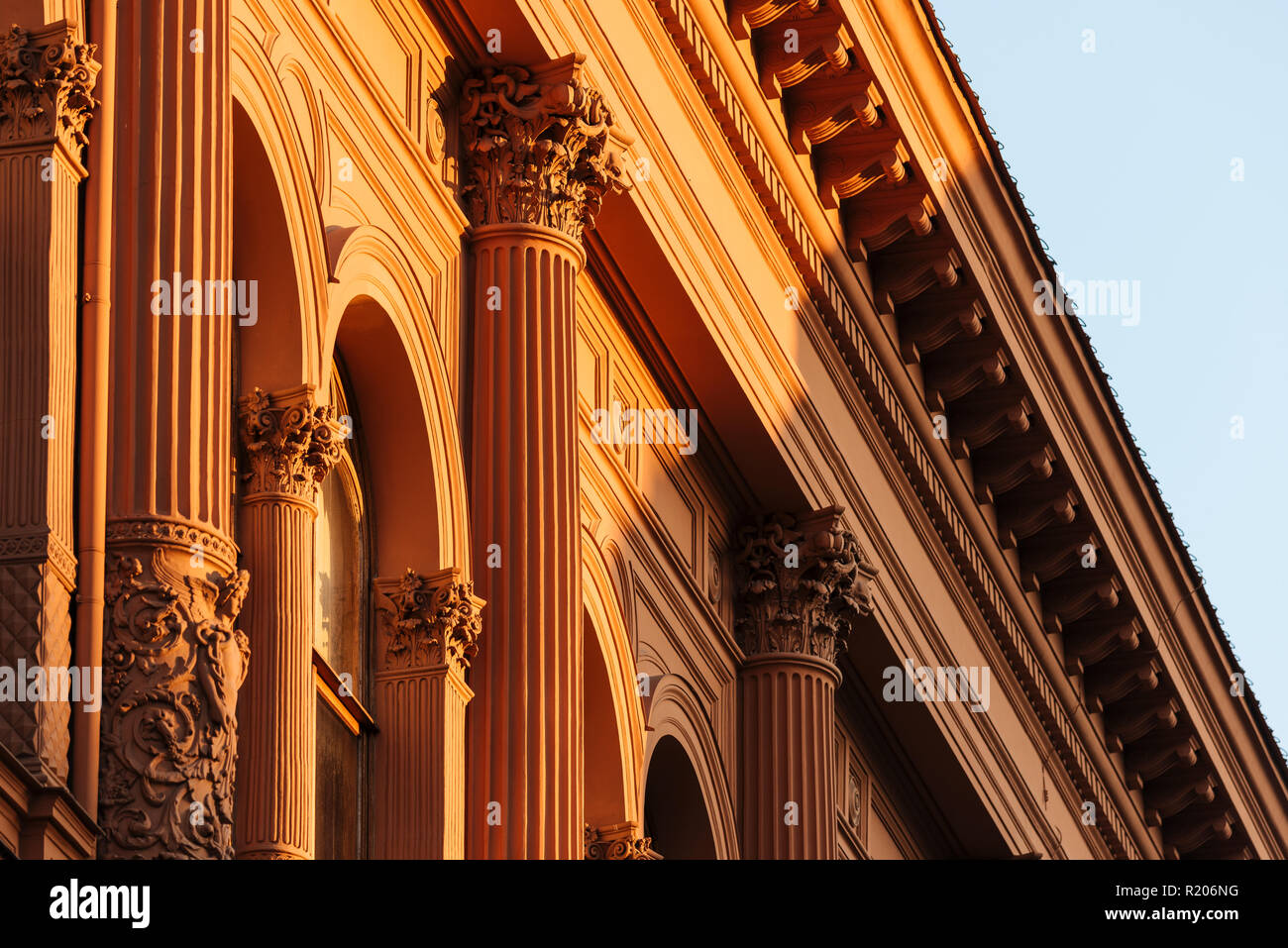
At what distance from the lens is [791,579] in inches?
814

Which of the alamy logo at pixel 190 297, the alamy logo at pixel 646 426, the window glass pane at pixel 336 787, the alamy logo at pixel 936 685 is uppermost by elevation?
the alamy logo at pixel 646 426

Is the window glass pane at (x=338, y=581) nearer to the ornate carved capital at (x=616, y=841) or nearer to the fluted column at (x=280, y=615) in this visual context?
the fluted column at (x=280, y=615)

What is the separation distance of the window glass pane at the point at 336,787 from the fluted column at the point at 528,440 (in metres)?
0.75

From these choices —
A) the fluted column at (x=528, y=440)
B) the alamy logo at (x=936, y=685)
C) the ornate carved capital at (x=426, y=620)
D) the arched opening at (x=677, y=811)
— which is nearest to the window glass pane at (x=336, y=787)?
the ornate carved capital at (x=426, y=620)

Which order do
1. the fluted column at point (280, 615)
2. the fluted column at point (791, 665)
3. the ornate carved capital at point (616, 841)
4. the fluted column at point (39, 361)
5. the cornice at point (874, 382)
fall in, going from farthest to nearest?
the fluted column at point (791, 665)
the cornice at point (874, 382)
the ornate carved capital at point (616, 841)
the fluted column at point (280, 615)
the fluted column at point (39, 361)

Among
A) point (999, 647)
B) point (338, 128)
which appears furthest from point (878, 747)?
point (338, 128)

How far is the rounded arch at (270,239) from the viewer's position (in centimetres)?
1327

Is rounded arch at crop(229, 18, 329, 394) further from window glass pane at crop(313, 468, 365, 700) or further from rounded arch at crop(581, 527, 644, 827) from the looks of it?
A: rounded arch at crop(581, 527, 644, 827)
